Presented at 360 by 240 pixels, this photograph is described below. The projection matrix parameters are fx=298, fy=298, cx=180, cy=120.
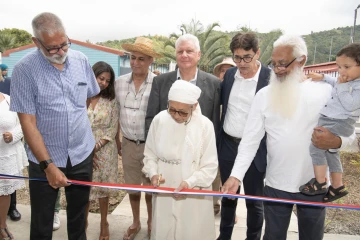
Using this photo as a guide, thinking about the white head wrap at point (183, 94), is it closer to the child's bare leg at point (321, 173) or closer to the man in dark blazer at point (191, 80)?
the man in dark blazer at point (191, 80)

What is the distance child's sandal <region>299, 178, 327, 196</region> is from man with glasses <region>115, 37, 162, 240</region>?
1.79 m

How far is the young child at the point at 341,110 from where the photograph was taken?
88.0 inches

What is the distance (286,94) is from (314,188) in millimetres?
760

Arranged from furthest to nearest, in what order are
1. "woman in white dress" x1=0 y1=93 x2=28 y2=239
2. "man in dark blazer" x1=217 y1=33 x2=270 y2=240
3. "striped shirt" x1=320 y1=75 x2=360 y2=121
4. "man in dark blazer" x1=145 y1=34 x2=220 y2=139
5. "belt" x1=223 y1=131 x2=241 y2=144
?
"woman in white dress" x1=0 y1=93 x2=28 y2=239, "man in dark blazer" x1=145 y1=34 x2=220 y2=139, "belt" x1=223 y1=131 x2=241 y2=144, "man in dark blazer" x1=217 y1=33 x2=270 y2=240, "striped shirt" x1=320 y1=75 x2=360 y2=121

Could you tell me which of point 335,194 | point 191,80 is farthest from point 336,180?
point 191,80

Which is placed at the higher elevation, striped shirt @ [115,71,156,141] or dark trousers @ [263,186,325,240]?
striped shirt @ [115,71,156,141]

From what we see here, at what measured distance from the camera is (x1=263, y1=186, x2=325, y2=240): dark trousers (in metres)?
2.36

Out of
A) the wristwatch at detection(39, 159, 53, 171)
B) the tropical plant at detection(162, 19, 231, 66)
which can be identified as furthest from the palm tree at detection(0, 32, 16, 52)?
the wristwatch at detection(39, 159, 53, 171)

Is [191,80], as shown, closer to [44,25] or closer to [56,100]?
[56,100]

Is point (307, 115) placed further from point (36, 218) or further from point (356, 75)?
point (36, 218)

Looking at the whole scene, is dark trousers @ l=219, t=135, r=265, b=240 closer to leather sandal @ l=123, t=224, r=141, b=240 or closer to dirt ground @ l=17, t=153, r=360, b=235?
leather sandal @ l=123, t=224, r=141, b=240

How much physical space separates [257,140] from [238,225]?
80.7 inches

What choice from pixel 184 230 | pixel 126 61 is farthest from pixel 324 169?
pixel 126 61

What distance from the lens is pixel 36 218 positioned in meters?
2.65
